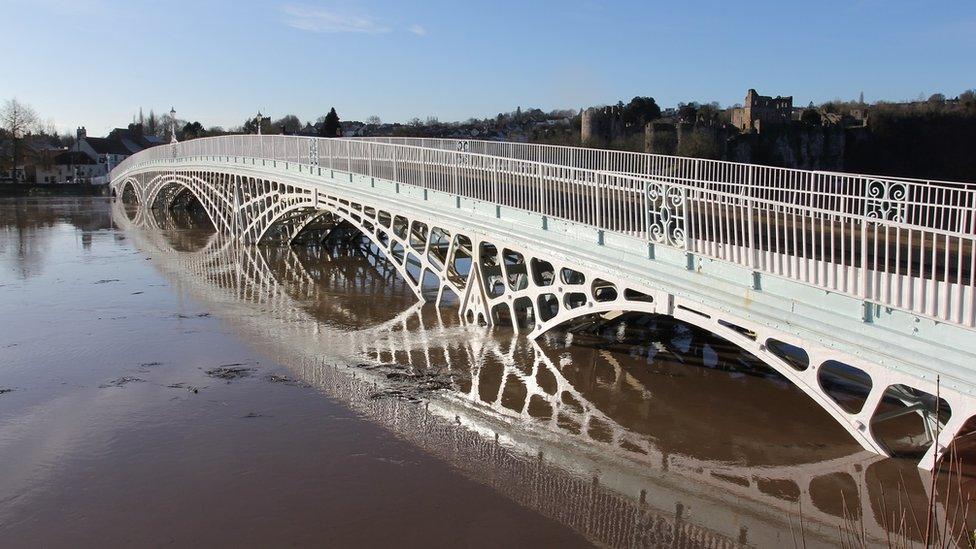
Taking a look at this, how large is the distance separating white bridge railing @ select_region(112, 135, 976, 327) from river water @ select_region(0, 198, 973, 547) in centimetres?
186

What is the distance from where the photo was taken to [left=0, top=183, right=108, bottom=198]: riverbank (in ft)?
200

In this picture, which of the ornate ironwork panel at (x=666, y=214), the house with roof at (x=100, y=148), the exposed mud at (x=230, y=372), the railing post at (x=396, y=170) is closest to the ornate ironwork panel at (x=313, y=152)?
the railing post at (x=396, y=170)

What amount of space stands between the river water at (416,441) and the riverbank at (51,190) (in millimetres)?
52740

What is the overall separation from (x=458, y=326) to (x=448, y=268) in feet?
4.62

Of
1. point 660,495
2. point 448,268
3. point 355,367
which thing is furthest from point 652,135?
point 660,495

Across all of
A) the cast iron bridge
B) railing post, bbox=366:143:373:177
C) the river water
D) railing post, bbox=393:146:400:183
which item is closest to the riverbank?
the cast iron bridge

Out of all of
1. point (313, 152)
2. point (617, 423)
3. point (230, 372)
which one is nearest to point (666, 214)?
point (617, 423)

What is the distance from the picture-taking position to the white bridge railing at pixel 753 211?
720 cm

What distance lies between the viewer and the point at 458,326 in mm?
14305

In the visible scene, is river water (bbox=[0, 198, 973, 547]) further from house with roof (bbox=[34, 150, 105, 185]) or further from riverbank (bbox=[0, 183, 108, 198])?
house with roof (bbox=[34, 150, 105, 185])

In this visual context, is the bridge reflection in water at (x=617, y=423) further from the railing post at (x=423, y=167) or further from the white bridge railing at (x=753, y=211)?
the railing post at (x=423, y=167)

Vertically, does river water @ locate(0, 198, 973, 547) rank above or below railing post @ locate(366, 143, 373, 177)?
below

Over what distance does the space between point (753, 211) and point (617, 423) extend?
5.73m

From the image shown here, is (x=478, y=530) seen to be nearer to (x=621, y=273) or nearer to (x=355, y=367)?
(x=621, y=273)
